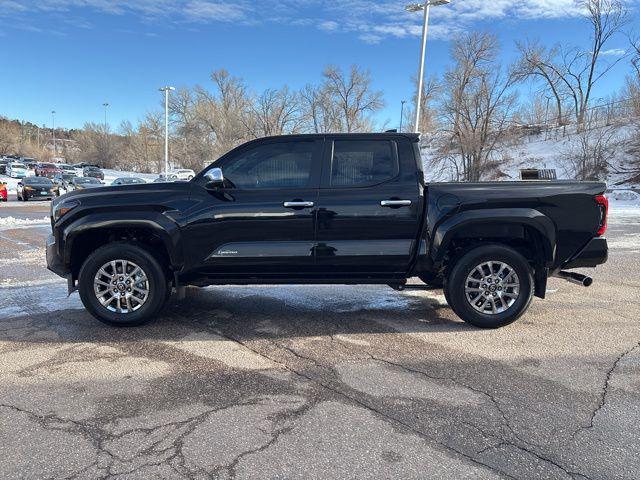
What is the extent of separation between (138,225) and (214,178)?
36.3 inches

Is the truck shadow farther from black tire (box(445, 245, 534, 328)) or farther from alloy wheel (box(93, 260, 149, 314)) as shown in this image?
alloy wheel (box(93, 260, 149, 314))

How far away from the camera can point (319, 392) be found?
3572 millimetres

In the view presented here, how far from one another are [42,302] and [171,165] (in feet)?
218

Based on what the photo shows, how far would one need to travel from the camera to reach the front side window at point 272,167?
4.94 meters

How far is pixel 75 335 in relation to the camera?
4.82 m

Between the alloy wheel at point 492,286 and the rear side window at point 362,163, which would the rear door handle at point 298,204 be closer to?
the rear side window at point 362,163

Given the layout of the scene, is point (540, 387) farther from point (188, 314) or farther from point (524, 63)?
point (524, 63)

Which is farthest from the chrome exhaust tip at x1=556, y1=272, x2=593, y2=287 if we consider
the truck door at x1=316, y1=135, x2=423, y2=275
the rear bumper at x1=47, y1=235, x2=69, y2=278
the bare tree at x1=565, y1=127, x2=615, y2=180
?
the bare tree at x1=565, y1=127, x2=615, y2=180

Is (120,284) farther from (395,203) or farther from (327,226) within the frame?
(395,203)

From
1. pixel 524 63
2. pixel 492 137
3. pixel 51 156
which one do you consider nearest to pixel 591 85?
pixel 524 63

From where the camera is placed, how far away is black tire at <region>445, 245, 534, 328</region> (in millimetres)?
4883

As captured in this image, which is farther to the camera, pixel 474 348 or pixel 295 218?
pixel 295 218

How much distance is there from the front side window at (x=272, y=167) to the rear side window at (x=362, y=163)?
0.93 ft

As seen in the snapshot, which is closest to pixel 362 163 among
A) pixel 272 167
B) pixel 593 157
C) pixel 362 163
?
pixel 362 163
